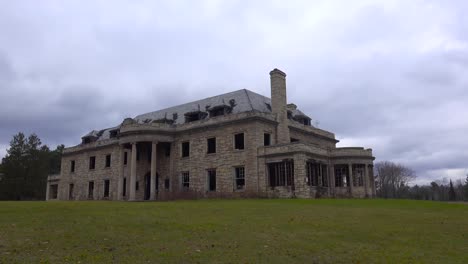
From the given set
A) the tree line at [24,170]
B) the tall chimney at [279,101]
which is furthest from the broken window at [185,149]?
the tree line at [24,170]

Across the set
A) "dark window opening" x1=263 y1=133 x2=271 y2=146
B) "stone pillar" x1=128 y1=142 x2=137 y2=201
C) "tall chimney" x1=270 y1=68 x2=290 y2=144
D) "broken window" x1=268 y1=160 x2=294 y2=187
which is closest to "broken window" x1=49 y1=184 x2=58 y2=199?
"stone pillar" x1=128 y1=142 x2=137 y2=201

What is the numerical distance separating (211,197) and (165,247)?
96.0 feet

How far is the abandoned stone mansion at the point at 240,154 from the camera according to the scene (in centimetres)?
3769

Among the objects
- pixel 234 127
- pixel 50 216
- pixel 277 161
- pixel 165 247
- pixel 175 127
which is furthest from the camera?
pixel 175 127

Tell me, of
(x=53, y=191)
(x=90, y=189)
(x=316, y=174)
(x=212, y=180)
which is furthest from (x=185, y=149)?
(x=53, y=191)

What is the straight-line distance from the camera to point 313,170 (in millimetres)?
38312

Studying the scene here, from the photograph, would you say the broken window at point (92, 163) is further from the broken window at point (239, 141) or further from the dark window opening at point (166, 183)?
the broken window at point (239, 141)

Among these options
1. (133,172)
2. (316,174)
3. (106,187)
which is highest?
(133,172)

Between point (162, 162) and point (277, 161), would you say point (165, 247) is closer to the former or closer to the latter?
point (277, 161)

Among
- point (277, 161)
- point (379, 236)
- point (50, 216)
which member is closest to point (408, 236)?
point (379, 236)

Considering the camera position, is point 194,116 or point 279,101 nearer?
point 279,101

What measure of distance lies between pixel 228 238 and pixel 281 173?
960 inches

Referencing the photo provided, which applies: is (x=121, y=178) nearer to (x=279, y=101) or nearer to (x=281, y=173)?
(x=281, y=173)

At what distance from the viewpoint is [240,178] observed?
130 feet
